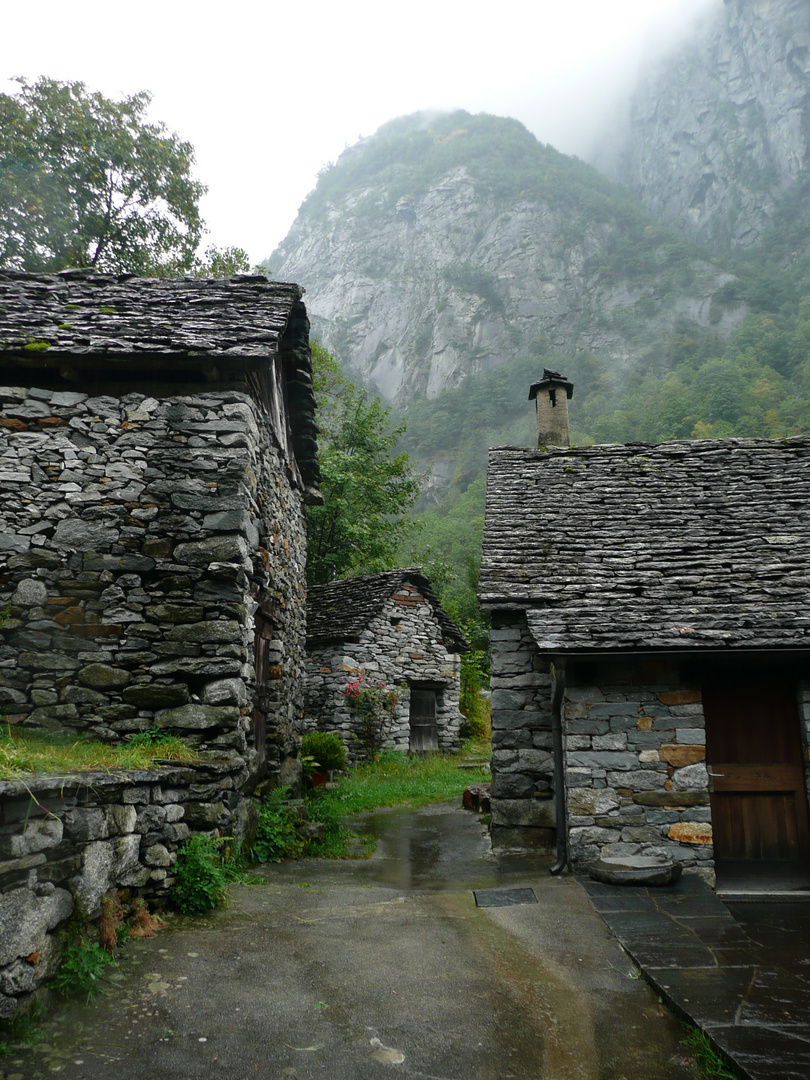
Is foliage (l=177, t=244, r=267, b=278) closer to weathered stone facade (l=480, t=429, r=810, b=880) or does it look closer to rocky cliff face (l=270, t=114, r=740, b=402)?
weathered stone facade (l=480, t=429, r=810, b=880)

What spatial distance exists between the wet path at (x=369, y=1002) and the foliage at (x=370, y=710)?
30.3ft

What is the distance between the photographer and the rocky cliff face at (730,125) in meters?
65.1

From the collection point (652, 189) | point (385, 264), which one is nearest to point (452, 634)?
point (385, 264)

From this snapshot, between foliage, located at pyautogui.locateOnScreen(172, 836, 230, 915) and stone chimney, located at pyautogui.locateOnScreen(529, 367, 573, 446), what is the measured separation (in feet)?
28.4

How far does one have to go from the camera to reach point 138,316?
6.95 metres

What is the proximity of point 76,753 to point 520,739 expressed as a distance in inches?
185

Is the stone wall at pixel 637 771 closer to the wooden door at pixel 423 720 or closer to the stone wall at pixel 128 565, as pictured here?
the stone wall at pixel 128 565

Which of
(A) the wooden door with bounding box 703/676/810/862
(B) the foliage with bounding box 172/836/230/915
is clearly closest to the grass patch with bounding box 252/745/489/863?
(B) the foliage with bounding box 172/836/230/915

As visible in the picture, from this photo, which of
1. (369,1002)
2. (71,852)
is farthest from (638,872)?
(71,852)

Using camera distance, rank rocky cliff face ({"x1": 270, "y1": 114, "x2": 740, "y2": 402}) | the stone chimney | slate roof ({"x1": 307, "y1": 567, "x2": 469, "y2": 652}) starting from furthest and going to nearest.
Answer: rocky cliff face ({"x1": 270, "y1": 114, "x2": 740, "y2": 402}) < slate roof ({"x1": 307, "y1": 567, "x2": 469, "y2": 652}) < the stone chimney

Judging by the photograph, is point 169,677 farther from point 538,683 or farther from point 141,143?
point 141,143

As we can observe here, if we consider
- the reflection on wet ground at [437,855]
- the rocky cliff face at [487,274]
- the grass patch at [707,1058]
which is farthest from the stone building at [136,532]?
the rocky cliff face at [487,274]

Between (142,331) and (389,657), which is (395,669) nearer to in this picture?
(389,657)

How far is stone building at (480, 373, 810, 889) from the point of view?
622cm
